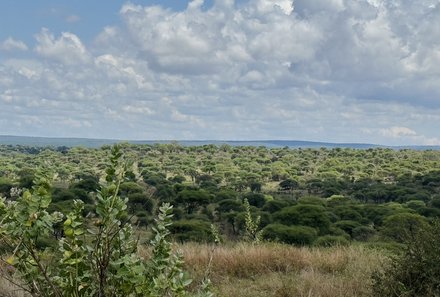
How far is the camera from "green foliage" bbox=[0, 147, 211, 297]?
127 inches

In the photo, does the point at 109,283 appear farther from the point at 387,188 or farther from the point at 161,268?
the point at 387,188

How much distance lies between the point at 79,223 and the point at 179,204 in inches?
2734

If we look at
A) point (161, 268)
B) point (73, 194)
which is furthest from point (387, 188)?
point (161, 268)

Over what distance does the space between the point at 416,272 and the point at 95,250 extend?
5944 mm

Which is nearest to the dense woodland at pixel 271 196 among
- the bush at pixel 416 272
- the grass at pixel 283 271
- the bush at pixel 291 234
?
the bush at pixel 291 234

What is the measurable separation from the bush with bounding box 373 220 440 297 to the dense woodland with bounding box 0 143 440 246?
0.63m

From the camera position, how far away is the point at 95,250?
3.37 meters

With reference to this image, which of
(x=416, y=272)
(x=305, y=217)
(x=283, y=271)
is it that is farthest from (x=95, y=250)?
(x=305, y=217)

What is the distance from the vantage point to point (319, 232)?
2174 inches

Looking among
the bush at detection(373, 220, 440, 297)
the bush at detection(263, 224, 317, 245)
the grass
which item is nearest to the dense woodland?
the bush at detection(263, 224, 317, 245)

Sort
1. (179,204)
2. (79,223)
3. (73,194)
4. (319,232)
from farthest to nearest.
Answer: (179,204)
(73,194)
(319,232)
(79,223)

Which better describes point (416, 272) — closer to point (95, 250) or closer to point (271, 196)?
point (95, 250)

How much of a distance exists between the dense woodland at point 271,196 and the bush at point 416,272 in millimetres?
627

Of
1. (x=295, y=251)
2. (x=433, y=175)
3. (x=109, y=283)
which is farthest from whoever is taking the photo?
(x=433, y=175)
